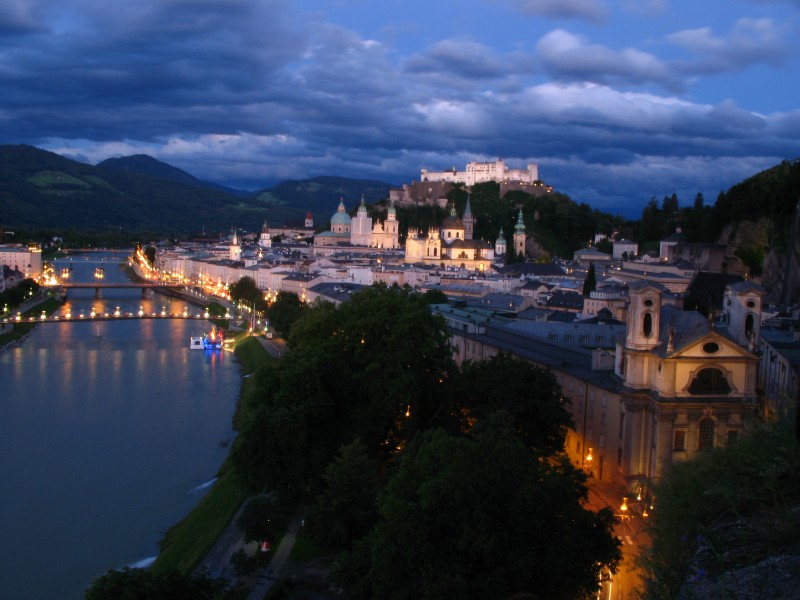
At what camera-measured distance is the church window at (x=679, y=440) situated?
12.1 meters

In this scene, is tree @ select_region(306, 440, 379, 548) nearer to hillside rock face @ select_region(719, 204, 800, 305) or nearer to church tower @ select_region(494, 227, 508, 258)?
hillside rock face @ select_region(719, 204, 800, 305)

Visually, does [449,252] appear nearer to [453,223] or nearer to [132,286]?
[453,223]

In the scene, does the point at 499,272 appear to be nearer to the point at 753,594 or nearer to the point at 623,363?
the point at 623,363

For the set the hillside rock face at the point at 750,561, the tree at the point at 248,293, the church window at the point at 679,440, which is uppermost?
the hillside rock face at the point at 750,561

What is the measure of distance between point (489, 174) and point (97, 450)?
56460 millimetres

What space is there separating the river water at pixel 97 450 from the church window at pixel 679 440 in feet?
24.7

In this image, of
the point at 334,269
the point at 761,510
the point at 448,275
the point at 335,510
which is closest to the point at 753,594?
the point at 761,510

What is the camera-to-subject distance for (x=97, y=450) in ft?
57.9

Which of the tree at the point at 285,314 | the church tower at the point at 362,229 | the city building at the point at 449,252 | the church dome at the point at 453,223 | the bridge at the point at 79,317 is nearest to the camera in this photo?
the tree at the point at 285,314

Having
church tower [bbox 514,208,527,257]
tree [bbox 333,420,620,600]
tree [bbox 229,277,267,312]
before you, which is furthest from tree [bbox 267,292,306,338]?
church tower [bbox 514,208,527,257]

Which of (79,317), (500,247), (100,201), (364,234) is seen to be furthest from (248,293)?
(100,201)

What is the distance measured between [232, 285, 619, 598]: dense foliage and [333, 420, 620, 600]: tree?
0.5 inches

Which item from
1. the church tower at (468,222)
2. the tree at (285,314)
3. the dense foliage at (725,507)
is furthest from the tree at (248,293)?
the dense foliage at (725,507)

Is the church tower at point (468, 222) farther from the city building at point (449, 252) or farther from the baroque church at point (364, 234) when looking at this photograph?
the baroque church at point (364, 234)
